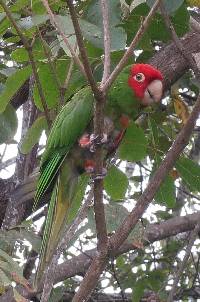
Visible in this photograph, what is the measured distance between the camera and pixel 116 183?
196cm

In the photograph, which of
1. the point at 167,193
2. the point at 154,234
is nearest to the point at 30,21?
the point at 167,193

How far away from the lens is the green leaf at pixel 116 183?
196cm

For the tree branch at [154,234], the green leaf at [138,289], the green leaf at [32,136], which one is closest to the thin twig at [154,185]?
the green leaf at [32,136]

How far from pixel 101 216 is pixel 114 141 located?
46 centimetres

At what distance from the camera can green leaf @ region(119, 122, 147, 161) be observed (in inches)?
74.8

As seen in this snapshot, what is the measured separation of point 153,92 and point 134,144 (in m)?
0.22

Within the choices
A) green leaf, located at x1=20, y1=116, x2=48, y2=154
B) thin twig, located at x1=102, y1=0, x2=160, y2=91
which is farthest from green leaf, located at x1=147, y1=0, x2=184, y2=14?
green leaf, located at x1=20, y1=116, x2=48, y2=154

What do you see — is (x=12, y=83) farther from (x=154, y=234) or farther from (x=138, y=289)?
(x=138, y=289)

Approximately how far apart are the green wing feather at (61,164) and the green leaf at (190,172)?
0.35 meters

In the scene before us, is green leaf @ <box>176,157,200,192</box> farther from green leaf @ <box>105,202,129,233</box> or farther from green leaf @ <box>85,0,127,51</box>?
green leaf @ <box>85,0,127,51</box>

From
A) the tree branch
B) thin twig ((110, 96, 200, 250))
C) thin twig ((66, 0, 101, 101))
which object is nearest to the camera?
thin twig ((66, 0, 101, 101))

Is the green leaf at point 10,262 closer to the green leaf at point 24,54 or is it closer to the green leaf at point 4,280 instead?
the green leaf at point 4,280

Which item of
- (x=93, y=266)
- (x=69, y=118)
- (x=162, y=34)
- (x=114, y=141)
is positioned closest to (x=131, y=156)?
(x=114, y=141)

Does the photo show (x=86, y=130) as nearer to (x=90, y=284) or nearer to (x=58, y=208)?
(x=58, y=208)
